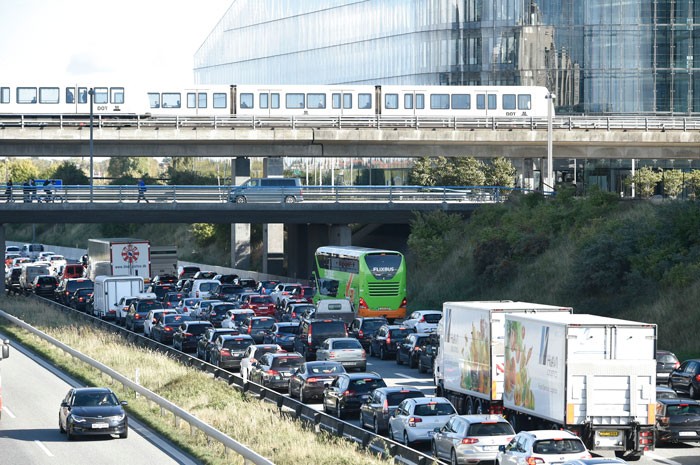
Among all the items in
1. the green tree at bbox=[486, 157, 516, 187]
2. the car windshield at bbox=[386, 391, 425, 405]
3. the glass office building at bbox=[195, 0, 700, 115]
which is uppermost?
the glass office building at bbox=[195, 0, 700, 115]

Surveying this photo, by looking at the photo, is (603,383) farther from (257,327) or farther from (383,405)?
(257,327)

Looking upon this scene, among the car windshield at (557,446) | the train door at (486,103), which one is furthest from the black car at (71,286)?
the car windshield at (557,446)

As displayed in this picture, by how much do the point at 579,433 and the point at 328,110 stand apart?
5693cm

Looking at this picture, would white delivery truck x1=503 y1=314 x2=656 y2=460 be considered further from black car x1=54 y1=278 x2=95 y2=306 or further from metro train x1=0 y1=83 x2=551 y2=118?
metro train x1=0 y1=83 x2=551 y2=118

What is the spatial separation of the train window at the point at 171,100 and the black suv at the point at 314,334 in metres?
34.8

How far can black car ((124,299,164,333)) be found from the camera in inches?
2248

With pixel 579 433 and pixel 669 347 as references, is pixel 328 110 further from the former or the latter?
pixel 579 433

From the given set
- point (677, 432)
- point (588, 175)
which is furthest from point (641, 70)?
point (677, 432)

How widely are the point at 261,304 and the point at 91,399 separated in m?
31.0

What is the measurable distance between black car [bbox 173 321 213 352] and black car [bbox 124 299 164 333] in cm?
749

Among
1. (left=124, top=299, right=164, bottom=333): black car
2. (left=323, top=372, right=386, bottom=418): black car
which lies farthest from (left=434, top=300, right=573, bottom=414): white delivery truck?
(left=124, top=299, right=164, bottom=333): black car

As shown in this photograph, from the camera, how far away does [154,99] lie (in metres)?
78.8

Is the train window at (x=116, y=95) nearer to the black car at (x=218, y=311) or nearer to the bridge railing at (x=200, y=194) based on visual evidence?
the bridge railing at (x=200, y=194)

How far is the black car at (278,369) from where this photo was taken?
125ft
